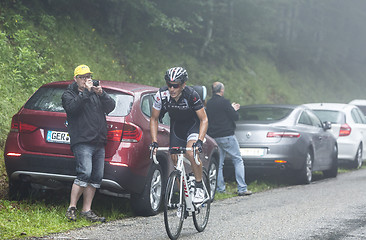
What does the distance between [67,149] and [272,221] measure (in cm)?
280

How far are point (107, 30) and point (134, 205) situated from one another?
12439 mm

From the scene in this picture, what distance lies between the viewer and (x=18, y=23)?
14812 millimetres

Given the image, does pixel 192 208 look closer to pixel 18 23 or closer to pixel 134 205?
pixel 134 205

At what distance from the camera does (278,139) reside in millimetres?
11562

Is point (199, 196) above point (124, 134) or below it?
below

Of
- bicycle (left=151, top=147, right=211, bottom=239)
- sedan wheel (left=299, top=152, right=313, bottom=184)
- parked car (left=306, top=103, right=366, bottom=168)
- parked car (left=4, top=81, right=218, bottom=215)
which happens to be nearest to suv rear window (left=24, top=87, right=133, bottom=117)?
parked car (left=4, top=81, right=218, bottom=215)

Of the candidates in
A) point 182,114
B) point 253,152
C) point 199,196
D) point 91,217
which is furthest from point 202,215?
point 253,152

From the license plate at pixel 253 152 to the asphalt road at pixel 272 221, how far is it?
37.0 inches

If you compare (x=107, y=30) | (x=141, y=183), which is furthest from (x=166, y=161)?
(x=107, y=30)

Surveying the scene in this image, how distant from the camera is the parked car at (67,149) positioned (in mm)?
7375

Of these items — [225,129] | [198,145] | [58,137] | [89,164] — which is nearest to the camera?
[198,145]

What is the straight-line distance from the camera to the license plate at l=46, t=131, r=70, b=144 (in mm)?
7441

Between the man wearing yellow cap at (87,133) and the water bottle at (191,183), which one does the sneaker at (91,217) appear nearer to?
the man wearing yellow cap at (87,133)

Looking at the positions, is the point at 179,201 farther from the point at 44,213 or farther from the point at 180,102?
the point at 44,213
